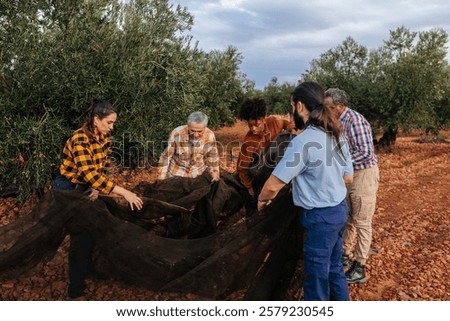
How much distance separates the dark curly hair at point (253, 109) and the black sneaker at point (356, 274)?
2313 millimetres

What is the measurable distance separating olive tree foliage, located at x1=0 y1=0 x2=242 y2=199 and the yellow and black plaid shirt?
3943 millimetres

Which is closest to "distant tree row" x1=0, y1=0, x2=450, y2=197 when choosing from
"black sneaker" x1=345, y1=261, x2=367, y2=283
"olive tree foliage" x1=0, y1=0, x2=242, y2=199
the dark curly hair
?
"olive tree foliage" x1=0, y1=0, x2=242, y2=199

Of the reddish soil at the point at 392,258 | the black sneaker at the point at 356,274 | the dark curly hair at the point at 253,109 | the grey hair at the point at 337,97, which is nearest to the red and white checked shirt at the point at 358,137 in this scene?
the grey hair at the point at 337,97

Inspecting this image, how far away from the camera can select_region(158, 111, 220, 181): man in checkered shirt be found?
5.57m

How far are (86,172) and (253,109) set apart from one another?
2.29m

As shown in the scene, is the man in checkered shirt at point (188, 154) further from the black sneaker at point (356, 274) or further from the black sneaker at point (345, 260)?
the black sneaker at point (356, 274)

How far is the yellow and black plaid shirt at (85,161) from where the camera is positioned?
3.84 meters

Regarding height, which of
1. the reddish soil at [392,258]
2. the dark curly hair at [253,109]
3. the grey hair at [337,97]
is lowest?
the reddish soil at [392,258]

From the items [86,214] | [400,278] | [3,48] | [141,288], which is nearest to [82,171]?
[86,214]

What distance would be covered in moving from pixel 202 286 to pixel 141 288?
2.63ft

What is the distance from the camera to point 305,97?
10.5 ft

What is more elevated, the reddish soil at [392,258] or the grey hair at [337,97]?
the grey hair at [337,97]

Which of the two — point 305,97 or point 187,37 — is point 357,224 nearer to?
point 305,97

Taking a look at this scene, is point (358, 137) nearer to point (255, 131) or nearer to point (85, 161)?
point (255, 131)
